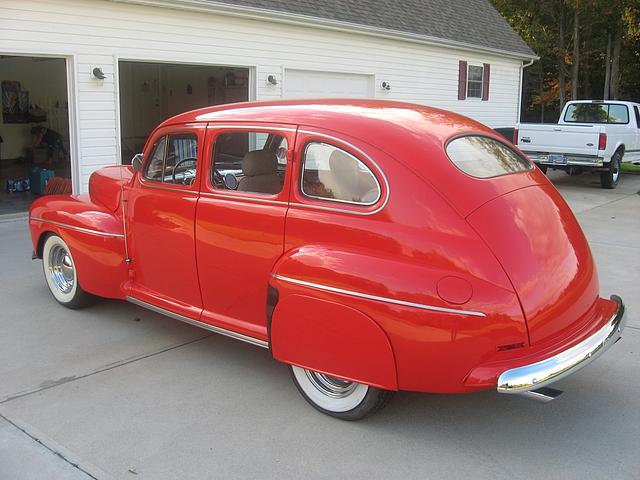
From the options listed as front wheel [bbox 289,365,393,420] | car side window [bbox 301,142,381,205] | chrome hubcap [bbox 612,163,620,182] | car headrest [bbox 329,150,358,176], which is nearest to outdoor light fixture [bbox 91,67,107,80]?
car side window [bbox 301,142,381,205]

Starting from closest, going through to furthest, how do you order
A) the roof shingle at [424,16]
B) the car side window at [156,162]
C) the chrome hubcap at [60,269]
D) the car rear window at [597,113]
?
1. the car side window at [156,162]
2. the chrome hubcap at [60,269]
3. the roof shingle at [424,16]
4. the car rear window at [597,113]

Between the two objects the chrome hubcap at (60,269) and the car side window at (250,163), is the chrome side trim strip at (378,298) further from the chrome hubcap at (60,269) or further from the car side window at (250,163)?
the chrome hubcap at (60,269)

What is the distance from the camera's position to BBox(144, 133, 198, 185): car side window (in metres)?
4.59

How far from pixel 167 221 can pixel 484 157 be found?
221 cm

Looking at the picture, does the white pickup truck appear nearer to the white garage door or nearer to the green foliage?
the white garage door

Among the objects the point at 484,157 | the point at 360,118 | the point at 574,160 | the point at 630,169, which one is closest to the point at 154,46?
the point at 360,118

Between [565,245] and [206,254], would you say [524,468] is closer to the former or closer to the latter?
[565,245]

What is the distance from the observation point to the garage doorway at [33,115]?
53.0 ft

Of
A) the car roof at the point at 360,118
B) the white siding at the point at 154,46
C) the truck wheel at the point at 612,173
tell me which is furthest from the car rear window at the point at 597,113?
the car roof at the point at 360,118

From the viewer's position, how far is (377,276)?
327cm

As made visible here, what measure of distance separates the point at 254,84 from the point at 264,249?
8.81 m

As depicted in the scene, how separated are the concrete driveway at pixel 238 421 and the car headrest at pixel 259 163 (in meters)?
1.34

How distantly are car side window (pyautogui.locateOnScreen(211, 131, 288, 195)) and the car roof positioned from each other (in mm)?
169

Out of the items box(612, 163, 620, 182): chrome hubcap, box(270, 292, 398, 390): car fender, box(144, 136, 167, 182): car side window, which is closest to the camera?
box(270, 292, 398, 390): car fender
